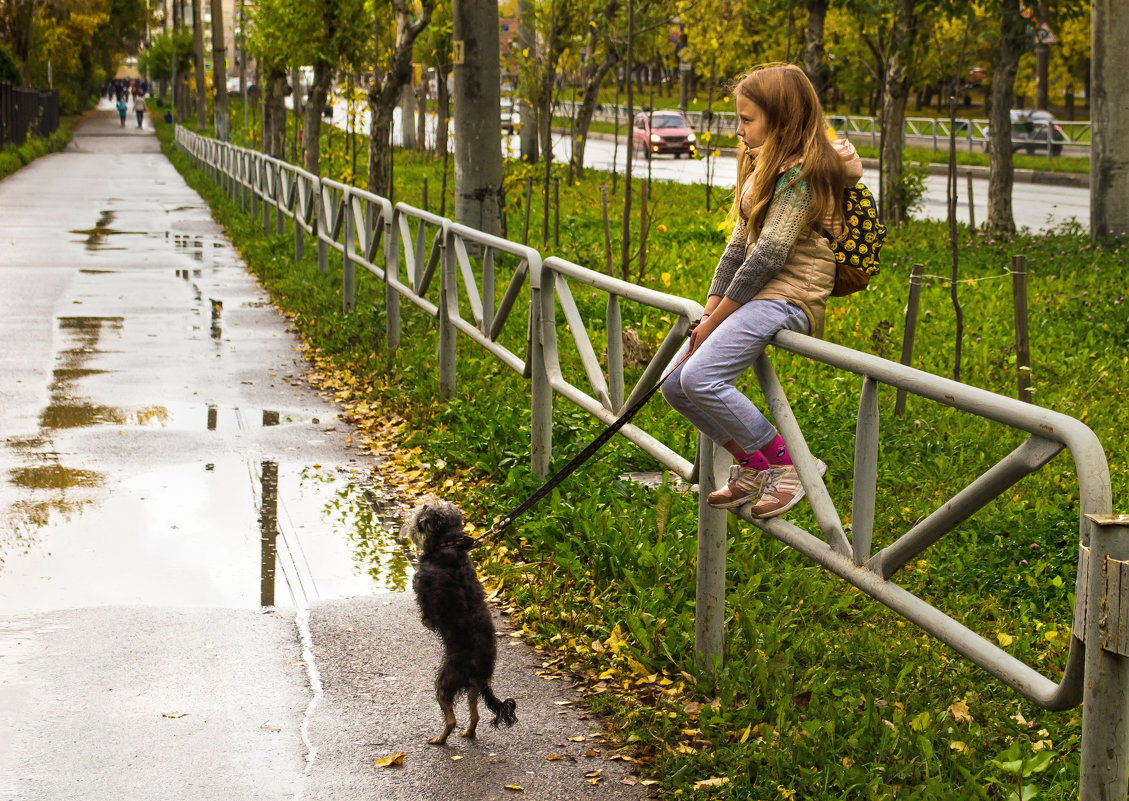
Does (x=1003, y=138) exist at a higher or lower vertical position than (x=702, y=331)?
higher

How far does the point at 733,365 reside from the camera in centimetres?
359

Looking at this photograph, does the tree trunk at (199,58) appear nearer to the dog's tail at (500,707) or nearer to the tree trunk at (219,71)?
the tree trunk at (219,71)

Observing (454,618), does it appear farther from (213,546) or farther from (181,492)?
(181,492)

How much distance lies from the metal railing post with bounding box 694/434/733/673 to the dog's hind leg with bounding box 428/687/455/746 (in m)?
0.83

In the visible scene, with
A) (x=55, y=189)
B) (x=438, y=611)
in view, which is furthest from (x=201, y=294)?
(x=55, y=189)

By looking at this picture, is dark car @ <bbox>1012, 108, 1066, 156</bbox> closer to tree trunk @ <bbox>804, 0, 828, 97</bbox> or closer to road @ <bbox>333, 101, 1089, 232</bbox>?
road @ <bbox>333, 101, 1089, 232</bbox>

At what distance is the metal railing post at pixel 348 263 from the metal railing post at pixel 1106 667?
A: 28.0 feet

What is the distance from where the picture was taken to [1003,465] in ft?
8.05

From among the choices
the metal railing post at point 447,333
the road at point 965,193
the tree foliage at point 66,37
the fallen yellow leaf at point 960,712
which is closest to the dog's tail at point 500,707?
the fallen yellow leaf at point 960,712

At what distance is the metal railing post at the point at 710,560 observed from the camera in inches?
154

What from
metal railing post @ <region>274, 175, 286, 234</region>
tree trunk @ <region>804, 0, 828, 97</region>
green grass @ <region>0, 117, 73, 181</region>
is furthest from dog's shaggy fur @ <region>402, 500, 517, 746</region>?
green grass @ <region>0, 117, 73, 181</region>

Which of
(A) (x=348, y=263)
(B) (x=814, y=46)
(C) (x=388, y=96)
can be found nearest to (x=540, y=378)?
(A) (x=348, y=263)

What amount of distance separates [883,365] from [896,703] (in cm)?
130

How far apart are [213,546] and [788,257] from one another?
301cm
